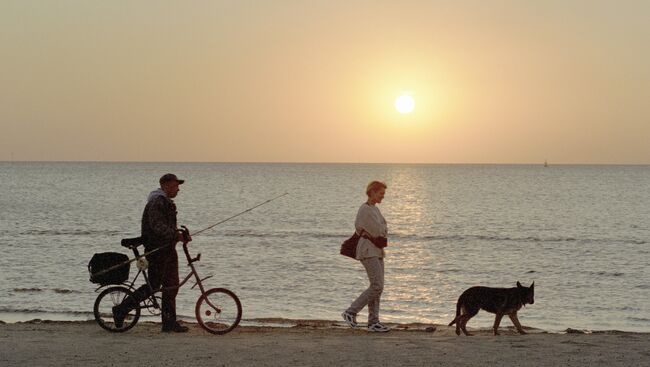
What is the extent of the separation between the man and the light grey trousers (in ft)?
8.03

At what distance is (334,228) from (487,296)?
36925mm

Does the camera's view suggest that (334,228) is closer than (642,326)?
No

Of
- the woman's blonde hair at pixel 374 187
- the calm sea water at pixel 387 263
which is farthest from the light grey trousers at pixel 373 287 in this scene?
the calm sea water at pixel 387 263

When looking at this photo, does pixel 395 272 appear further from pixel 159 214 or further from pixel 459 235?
pixel 459 235

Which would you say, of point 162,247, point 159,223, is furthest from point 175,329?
point 159,223

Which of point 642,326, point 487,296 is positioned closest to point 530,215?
point 642,326

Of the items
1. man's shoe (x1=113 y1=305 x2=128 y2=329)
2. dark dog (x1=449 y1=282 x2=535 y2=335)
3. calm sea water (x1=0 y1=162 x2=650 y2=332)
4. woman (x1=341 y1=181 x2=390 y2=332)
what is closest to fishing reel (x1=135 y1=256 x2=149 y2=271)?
man's shoe (x1=113 y1=305 x2=128 y2=329)

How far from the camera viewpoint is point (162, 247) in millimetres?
11086

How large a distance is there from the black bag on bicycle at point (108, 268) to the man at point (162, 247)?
0.33m

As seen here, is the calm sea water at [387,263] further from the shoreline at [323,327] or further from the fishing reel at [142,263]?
the fishing reel at [142,263]

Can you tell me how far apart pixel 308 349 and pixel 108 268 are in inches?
115

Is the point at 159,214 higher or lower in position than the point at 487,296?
higher

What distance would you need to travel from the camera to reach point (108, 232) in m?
43.7

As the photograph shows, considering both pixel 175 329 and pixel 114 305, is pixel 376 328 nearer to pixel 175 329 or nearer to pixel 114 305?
pixel 175 329
